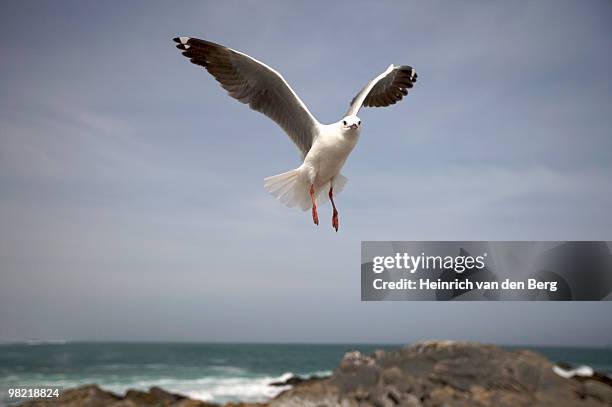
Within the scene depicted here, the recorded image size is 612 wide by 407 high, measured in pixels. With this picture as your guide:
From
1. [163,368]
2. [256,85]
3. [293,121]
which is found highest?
[256,85]

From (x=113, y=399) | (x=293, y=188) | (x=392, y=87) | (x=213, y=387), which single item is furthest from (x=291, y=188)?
(x=213, y=387)

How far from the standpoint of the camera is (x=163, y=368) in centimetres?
1276

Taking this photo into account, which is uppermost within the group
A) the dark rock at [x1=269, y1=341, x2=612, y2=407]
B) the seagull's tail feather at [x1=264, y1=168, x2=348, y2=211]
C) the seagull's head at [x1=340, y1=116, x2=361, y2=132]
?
the seagull's head at [x1=340, y1=116, x2=361, y2=132]

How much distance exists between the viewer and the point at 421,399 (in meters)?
3.10

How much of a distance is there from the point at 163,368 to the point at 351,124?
10155 millimetres

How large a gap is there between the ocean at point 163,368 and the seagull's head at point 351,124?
3.85m

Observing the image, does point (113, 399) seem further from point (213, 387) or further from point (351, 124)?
point (213, 387)

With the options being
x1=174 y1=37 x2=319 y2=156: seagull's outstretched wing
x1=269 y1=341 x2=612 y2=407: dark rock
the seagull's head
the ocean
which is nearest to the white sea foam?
the ocean

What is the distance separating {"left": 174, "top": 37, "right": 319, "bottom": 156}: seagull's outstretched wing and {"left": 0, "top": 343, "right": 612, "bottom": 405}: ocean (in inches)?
139

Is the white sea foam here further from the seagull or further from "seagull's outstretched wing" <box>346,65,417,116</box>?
"seagull's outstretched wing" <box>346,65,417,116</box>

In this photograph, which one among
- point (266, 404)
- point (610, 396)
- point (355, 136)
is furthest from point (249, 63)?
point (610, 396)

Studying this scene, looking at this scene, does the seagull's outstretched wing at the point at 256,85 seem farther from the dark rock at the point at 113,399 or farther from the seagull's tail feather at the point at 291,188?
the dark rock at the point at 113,399

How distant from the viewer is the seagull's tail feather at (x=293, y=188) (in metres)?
4.37

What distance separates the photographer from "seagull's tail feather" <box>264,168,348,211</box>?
14.3 feet
